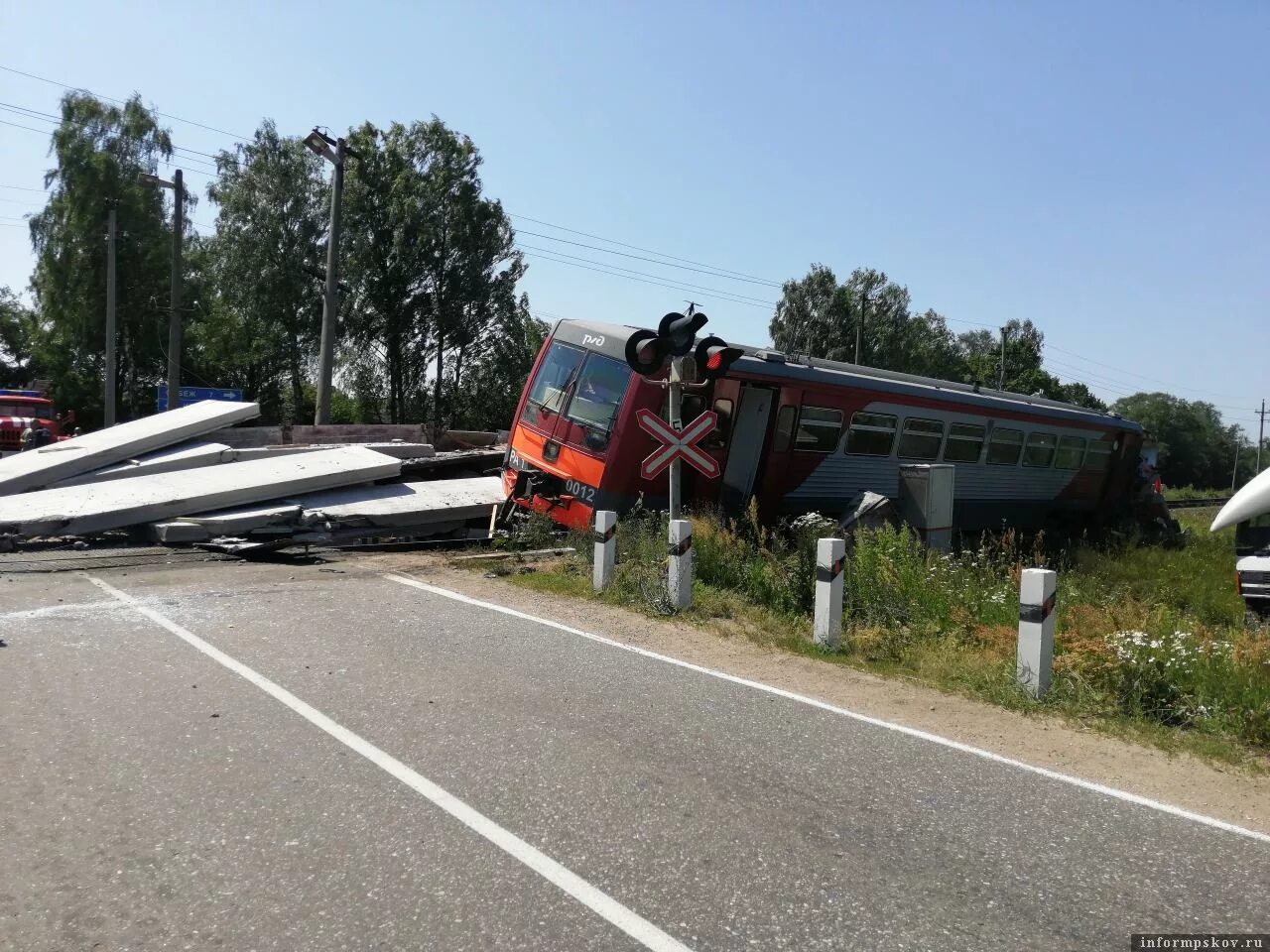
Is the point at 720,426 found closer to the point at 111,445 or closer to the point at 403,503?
the point at 403,503

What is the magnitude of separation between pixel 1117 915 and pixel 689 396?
971 cm

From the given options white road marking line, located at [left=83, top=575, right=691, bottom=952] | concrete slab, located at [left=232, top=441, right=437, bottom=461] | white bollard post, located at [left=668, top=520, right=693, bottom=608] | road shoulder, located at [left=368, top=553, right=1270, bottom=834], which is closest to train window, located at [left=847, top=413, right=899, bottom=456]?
white bollard post, located at [left=668, top=520, right=693, bottom=608]

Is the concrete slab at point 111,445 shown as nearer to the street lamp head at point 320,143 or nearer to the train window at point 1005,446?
the street lamp head at point 320,143

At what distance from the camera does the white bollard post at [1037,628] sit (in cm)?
683

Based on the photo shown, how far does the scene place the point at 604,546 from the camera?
10.7 metres

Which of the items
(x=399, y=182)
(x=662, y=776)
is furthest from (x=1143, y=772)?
(x=399, y=182)

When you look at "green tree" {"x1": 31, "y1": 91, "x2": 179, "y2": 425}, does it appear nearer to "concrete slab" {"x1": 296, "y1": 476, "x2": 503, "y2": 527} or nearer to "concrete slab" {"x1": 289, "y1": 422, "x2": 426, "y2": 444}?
"concrete slab" {"x1": 289, "y1": 422, "x2": 426, "y2": 444}

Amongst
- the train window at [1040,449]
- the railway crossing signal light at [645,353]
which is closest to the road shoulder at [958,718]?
the railway crossing signal light at [645,353]

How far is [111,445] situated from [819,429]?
11318 mm

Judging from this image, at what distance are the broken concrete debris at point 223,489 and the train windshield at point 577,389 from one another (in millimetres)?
2096

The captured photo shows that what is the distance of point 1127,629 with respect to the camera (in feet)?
26.0

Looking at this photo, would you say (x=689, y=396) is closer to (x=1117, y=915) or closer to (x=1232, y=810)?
(x=1232, y=810)

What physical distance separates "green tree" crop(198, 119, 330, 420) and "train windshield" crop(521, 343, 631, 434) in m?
32.2

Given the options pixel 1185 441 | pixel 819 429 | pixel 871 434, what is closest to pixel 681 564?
pixel 819 429
